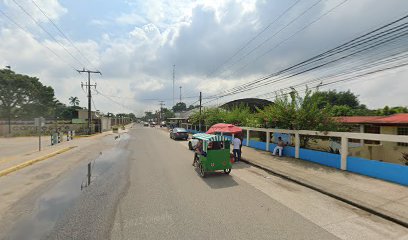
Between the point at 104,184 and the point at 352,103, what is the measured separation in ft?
251

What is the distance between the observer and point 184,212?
6.25m

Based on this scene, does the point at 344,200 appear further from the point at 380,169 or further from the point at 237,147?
the point at 237,147

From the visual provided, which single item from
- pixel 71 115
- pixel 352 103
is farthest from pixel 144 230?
pixel 71 115

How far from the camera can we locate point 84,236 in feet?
16.3

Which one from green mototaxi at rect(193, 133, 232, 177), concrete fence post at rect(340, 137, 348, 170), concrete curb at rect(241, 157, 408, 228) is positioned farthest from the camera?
concrete fence post at rect(340, 137, 348, 170)

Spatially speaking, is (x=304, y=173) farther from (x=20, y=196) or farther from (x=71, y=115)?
(x=71, y=115)

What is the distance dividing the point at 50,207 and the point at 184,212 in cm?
369

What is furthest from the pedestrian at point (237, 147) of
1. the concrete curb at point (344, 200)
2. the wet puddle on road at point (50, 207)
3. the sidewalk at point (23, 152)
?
the sidewalk at point (23, 152)

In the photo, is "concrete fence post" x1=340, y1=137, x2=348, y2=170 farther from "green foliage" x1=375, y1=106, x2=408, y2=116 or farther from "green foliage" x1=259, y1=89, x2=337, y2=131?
"green foliage" x1=375, y1=106, x2=408, y2=116

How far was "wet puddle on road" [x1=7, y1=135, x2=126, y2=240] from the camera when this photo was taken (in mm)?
5250

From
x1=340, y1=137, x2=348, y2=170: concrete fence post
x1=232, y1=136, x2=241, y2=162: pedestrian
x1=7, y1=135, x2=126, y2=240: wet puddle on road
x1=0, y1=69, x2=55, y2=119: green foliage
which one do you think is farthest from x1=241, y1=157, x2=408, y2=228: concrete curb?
x1=0, y1=69, x2=55, y2=119: green foliage

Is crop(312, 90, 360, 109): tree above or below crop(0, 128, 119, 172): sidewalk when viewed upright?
above

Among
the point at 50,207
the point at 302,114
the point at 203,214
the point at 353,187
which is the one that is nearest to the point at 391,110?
the point at 302,114

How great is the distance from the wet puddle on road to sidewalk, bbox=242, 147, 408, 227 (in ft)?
25.2
